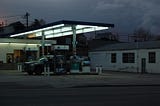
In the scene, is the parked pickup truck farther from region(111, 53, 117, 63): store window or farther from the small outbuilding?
region(111, 53, 117, 63): store window

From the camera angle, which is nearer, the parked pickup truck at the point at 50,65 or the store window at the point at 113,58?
the parked pickup truck at the point at 50,65

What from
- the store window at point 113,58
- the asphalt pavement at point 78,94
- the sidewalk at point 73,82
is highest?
the store window at point 113,58

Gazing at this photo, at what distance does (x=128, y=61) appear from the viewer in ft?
194

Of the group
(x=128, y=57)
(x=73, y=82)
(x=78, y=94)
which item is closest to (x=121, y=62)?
(x=128, y=57)

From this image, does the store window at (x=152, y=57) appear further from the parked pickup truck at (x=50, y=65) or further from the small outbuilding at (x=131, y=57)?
the parked pickup truck at (x=50, y=65)

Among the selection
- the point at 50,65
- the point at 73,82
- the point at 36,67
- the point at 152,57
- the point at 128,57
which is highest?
the point at 152,57

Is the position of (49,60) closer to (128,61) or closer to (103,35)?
(128,61)

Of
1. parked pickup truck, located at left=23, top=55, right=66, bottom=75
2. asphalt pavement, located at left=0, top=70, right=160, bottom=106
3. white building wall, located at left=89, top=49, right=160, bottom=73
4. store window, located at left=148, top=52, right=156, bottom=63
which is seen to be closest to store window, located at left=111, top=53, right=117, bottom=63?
white building wall, located at left=89, top=49, right=160, bottom=73

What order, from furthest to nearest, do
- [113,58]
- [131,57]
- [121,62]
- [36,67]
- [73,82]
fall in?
[113,58]
[121,62]
[131,57]
[36,67]
[73,82]

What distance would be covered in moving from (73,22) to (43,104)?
30418 millimetres

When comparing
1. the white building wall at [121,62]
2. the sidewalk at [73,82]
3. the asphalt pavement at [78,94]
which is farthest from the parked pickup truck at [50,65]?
the white building wall at [121,62]

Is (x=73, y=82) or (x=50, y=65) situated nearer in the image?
(x=73, y=82)

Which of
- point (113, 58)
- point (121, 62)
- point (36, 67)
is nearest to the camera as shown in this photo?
point (36, 67)

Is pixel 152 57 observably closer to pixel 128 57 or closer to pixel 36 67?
pixel 128 57
